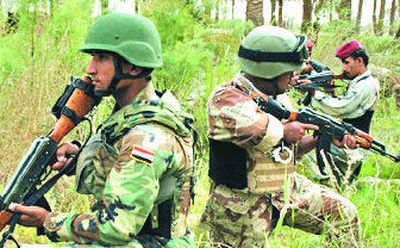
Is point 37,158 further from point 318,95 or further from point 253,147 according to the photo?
point 318,95

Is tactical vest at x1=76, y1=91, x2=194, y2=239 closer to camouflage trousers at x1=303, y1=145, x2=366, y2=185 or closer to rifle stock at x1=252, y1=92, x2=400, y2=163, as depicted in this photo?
rifle stock at x1=252, y1=92, x2=400, y2=163

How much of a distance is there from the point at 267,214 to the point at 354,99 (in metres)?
2.90

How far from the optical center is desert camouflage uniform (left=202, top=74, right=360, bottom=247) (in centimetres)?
357

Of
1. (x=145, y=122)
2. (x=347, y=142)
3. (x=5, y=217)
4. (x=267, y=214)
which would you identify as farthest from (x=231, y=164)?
(x=5, y=217)

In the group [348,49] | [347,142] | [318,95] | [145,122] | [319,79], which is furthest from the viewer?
[318,95]

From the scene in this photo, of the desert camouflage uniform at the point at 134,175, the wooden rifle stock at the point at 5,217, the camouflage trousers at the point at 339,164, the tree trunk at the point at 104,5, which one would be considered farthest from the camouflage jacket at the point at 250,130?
the tree trunk at the point at 104,5

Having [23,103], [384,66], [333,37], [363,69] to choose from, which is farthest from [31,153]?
[384,66]

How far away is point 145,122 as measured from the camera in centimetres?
260

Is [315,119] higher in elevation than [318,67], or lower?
higher

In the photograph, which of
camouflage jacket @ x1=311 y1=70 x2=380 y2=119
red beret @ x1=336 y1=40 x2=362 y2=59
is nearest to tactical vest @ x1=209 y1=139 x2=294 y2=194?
camouflage jacket @ x1=311 y1=70 x2=380 y2=119

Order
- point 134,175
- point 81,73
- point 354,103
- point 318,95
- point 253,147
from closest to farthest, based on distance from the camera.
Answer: point 134,175 → point 253,147 → point 81,73 → point 354,103 → point 318,95

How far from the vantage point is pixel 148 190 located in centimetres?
248

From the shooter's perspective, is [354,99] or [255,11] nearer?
[354,99]

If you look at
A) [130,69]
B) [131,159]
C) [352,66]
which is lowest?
[352,66]
